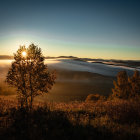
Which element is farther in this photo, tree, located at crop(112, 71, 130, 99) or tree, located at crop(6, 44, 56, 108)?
tree, located at crop(112, 71, 130, 99)

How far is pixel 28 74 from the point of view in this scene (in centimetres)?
1089

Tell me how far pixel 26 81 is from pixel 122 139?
9128 mm

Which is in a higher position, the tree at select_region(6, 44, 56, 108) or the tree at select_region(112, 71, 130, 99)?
the tree at select_region(6, 44, 56, 108)

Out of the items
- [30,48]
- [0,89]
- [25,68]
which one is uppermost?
[30,48]

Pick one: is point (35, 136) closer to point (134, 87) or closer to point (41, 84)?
point (41, 84)

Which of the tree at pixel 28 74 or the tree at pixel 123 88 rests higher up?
the tree at pixel 28 74

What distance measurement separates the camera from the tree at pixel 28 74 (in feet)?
34.5

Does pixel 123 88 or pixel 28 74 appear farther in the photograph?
pixel 123 88

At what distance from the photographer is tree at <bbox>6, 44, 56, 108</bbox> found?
10.5 metres

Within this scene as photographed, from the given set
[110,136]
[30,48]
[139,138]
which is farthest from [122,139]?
[30,48]

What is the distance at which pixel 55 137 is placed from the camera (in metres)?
4.34

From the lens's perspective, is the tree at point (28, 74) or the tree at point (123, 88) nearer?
the tree at point (28, 74)

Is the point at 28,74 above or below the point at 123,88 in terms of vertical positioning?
above

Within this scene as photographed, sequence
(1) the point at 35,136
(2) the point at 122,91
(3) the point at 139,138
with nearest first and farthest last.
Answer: (1) the point at 35,136
(3) the point at 139,138
(2) the point at 122,91
